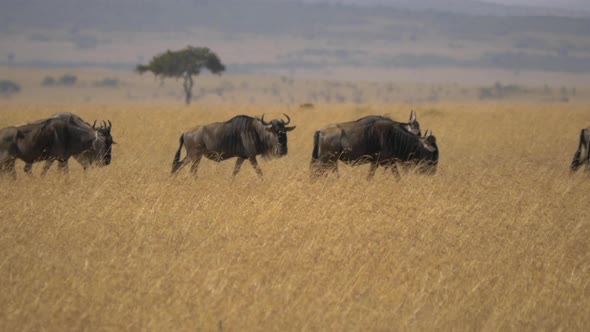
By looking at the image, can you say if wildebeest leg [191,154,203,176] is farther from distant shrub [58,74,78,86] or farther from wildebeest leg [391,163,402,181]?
distant shrub [58,74,78,86]

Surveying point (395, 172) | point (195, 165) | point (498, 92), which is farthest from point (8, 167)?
point (498, 92)

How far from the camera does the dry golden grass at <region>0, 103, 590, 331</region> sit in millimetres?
6031

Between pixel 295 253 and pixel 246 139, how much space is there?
583 cm

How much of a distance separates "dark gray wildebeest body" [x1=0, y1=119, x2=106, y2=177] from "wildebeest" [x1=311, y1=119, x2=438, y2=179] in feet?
10.1

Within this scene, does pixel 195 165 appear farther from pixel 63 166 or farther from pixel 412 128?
pixel 412 128

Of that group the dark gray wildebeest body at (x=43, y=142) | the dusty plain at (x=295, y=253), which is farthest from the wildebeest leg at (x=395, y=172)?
the dark gray wildebeest body at (x=43, y=142)

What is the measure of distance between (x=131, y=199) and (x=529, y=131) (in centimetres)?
1581

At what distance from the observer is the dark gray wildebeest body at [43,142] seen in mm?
11719

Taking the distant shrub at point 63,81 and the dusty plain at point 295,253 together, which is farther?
the distant shrub at point 63,81

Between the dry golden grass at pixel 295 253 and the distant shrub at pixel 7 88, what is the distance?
8720cm

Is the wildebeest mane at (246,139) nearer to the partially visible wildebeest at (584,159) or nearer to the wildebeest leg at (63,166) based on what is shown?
the wildebeest leg at (63,166)

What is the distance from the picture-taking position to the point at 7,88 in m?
96.8

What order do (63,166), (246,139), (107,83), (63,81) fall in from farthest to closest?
(107,83)
(63,81)
(246,139)
(63,166)

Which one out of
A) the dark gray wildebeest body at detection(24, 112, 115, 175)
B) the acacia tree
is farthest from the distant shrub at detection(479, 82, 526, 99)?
the dark gray wildebeest body at detection(24, 112, 115, 175)
